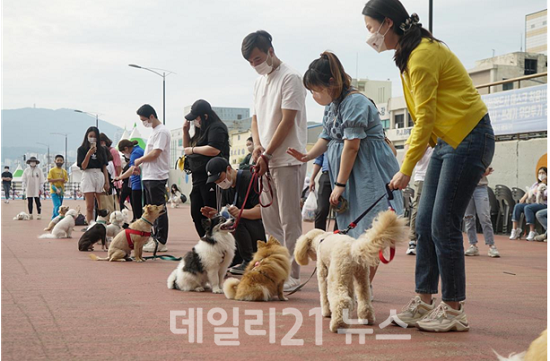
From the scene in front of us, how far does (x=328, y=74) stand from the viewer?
5246mm

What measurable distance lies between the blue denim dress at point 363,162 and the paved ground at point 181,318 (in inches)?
34.5

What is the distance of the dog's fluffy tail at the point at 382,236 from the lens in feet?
13.2

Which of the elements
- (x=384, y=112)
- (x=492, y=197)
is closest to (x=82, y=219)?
(x=492, y=197)

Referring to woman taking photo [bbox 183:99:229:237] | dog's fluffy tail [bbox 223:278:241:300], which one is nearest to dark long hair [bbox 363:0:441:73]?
dog's fluffy tail [bbox 223:278:241:300]

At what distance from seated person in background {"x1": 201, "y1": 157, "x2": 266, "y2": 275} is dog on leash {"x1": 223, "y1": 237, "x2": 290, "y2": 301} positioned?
37.5 inches

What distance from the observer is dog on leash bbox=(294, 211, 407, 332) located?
404cm

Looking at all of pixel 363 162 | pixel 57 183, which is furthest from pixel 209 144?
pixel 57 183

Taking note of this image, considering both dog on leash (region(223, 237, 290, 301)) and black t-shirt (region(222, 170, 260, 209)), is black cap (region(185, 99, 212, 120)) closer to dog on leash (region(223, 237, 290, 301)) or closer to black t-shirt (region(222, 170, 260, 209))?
black t-shirt (region(222, 170, 260, 209))

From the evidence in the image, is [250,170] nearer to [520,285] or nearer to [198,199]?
[198,199]

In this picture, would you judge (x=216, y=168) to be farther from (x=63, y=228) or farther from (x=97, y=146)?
(x=63, y=228)

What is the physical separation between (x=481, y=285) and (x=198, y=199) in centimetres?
365

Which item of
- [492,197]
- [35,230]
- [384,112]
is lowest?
[35,230]

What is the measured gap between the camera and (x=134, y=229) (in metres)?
9.13

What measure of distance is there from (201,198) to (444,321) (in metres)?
4.39
